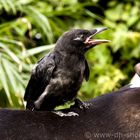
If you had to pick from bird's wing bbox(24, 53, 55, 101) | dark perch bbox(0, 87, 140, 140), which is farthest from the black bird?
dark perch bbox(0, 87, 140, 140)

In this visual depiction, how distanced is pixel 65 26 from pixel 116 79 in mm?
696

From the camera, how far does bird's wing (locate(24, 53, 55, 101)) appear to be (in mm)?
3020

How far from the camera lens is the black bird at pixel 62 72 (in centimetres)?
299

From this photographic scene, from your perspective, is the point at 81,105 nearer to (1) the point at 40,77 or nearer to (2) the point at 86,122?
(2) the point at 86,122

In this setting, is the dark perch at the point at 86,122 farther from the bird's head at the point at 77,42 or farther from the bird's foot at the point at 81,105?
the bird's head at the point at 77,42

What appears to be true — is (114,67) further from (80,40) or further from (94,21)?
(80,40)

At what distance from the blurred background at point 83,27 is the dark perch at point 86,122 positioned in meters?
1.65

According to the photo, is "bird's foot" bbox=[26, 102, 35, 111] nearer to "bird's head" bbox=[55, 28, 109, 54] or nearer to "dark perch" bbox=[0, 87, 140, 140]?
"dark perch" bbox=[0, 87, 140, 140]

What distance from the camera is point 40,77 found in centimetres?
307

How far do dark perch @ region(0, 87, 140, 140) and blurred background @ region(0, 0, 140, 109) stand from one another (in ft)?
5.42

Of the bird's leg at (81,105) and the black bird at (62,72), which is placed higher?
the black bird at (62,72)

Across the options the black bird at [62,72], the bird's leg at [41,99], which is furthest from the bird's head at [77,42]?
the bird's leg at [41,99]

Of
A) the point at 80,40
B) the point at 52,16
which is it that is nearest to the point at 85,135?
the point at 80,40

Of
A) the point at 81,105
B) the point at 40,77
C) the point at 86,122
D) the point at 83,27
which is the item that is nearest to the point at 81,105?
the point at 81,105
